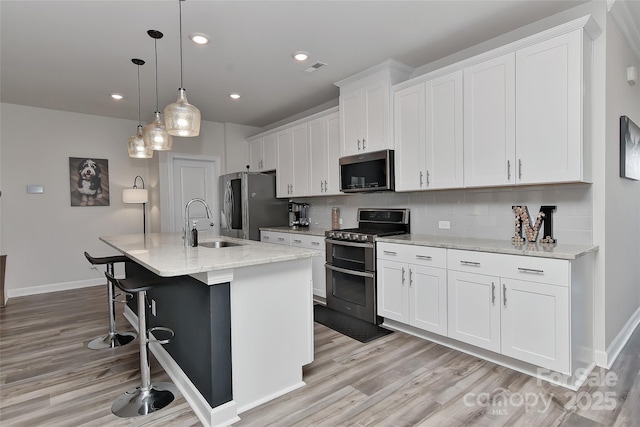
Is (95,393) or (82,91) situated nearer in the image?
(95,393)

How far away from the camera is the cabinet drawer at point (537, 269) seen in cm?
209

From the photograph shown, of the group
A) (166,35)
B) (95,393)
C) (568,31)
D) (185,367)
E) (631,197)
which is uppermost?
(166,35)

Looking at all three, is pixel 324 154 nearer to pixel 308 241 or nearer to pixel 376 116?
pixel 376 116

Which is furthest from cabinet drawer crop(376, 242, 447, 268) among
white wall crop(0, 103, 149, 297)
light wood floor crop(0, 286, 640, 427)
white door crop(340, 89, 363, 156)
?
white wall crop(0, 103, 149, 297)

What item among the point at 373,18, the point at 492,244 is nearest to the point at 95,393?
the point at 492,244

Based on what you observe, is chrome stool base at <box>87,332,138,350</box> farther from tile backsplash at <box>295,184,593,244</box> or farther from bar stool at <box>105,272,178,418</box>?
tile backsplash at <box>295,184,593,244</box>

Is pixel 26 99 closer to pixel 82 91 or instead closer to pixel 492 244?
pixel 82 91

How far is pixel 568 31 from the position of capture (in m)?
2.24

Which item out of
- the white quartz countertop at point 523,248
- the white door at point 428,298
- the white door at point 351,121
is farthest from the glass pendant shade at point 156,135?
the white door at point 428,298

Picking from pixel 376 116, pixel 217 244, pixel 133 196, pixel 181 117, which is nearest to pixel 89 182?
pixel 133 196

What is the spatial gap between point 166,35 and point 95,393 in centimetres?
269

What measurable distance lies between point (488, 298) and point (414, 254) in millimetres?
678

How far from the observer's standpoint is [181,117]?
224 cm

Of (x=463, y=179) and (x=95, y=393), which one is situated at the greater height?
(x=463, y=179)
